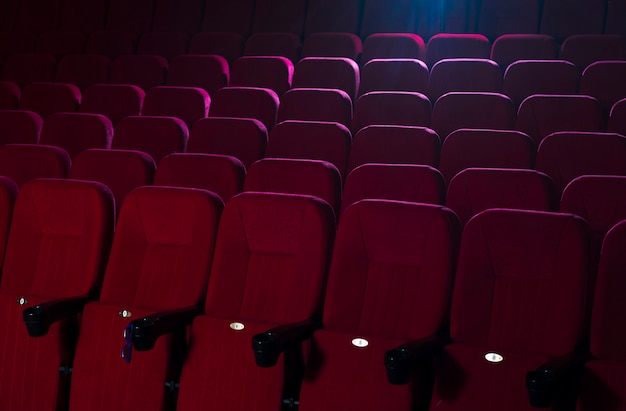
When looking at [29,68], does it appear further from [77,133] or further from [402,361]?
[402,361]

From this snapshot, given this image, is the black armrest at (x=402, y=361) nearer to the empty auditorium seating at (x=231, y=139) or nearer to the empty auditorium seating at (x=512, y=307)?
the empty auditorium seating at (x=512, y=307)

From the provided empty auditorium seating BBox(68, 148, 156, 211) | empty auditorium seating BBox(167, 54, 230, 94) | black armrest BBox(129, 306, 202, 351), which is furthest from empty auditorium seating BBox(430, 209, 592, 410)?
empty auditorium seating BBox(167, 54, 230, 94)

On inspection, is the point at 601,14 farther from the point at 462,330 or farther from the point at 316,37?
the point at 462,330

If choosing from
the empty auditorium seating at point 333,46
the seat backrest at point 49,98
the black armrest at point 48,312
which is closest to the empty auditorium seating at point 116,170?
the black armrest at point 48,312

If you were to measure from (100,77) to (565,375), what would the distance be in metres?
0.68

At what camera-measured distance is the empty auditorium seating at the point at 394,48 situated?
0.82 metres

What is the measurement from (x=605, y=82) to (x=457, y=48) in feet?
0.57

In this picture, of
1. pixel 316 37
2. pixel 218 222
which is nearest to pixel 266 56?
pixel 316 37

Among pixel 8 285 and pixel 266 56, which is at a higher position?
pixel 266 56

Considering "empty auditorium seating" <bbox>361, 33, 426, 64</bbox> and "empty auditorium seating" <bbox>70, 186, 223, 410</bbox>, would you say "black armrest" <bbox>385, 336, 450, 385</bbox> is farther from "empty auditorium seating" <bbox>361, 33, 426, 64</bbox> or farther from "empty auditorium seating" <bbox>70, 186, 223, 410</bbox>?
"empty auditorium seating" <bbox>361, 33, 426, 64</bbox>

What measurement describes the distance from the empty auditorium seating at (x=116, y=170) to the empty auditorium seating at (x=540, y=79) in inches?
13.7

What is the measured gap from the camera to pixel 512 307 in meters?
0.37

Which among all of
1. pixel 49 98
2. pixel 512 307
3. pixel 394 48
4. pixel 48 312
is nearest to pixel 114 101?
pixel 49 98

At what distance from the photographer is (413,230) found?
39 cm
